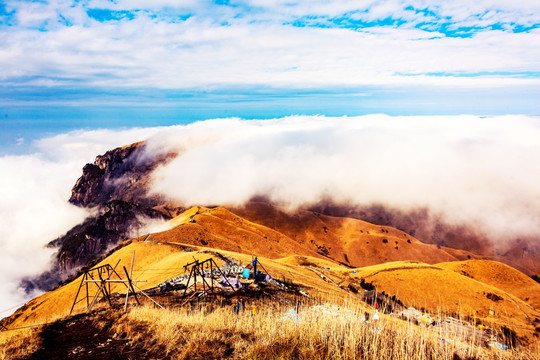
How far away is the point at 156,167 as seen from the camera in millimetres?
183125

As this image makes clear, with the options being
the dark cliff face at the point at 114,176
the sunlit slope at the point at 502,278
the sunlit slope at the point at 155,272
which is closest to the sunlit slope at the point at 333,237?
the sunlit slope at the point at 155,272

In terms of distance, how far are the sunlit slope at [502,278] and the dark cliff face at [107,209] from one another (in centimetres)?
7206

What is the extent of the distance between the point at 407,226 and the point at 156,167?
140 m

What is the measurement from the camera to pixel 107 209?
96.0m

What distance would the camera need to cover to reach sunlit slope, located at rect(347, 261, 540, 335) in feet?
105

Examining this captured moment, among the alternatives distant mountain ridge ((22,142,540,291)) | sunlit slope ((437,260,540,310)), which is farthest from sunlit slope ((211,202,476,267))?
sunlit slope ((437,260,540,310))

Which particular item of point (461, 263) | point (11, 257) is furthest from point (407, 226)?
point (11, 257)

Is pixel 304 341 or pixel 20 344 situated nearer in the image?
pixel 304 341

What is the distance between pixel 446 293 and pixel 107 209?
308ft

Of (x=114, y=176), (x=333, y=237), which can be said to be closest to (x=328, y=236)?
(x=333, y=237)

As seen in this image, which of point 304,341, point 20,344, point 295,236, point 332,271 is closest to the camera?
point 304,341

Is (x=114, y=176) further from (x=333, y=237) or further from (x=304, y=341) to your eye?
(x=304, y=341)

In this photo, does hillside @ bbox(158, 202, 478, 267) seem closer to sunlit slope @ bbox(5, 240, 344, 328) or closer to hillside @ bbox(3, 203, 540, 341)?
hillside @ bbox(3, 203, 540, 341)

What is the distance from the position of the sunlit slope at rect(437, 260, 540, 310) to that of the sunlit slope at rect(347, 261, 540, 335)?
29.1 ft
